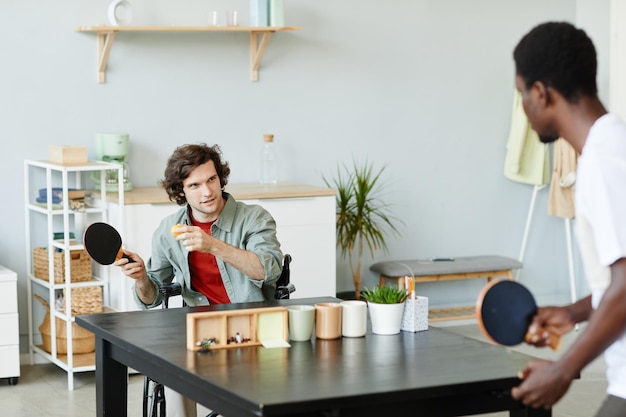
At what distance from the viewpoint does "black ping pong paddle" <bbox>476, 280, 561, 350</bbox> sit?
2076mm

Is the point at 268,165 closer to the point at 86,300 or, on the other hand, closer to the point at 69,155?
the point at 69,155

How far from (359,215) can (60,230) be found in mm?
1687

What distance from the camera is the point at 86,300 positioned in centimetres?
507

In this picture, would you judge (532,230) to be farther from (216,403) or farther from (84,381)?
(216,403)

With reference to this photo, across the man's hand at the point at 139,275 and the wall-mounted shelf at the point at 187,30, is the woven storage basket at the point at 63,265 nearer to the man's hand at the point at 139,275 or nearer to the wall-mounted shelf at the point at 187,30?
the wall-mounted shelf at the point at 187,30

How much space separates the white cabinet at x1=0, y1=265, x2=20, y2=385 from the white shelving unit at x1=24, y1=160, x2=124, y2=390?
189mm

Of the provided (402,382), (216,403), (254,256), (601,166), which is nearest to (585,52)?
(601,166)

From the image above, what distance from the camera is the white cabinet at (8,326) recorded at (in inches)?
193

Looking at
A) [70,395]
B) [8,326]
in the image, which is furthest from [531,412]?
[8,326]

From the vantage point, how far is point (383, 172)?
630cm

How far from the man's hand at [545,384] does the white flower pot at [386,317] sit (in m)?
1.03

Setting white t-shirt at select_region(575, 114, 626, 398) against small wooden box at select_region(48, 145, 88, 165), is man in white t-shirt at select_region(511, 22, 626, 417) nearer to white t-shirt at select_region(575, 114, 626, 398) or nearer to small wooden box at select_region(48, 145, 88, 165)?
white t-shirt at select_region(575, 114, 626, 398)

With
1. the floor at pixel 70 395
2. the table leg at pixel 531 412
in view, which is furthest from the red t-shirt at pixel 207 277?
the table leg at pixel 531 412

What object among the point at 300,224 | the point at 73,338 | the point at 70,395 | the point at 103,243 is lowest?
the point at 70,395
